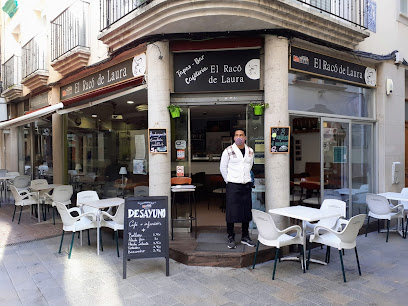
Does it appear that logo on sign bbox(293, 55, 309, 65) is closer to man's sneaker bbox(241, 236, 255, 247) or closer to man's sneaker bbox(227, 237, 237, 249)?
man's sneaker bbox(241, 236, 255, 247)

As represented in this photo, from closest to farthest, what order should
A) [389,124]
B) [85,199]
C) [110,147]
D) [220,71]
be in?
[220,71], [85,199], [389,124], [110,147]

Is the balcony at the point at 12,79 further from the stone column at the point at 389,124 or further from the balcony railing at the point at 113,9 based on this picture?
the stone column at the point at 389,124

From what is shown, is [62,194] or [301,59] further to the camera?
[62,194]

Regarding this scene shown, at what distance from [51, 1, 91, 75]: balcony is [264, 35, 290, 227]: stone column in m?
5.17

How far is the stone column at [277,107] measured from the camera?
236 inches

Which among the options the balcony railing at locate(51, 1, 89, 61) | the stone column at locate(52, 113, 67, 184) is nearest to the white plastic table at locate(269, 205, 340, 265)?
the balcony railing at locate(51, 1, 89, 61)

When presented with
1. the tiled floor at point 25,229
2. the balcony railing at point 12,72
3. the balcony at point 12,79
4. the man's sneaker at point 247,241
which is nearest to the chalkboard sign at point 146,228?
the man's sneaker at point 247,241

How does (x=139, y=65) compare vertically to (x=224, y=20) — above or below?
below

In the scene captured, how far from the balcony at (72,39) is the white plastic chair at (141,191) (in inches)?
149

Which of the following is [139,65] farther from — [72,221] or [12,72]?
[12,72]

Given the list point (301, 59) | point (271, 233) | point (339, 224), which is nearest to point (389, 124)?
point (301, 59)

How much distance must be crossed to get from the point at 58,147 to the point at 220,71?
6.95m

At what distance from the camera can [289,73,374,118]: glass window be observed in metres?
6.60

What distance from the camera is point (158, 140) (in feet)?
20.2
